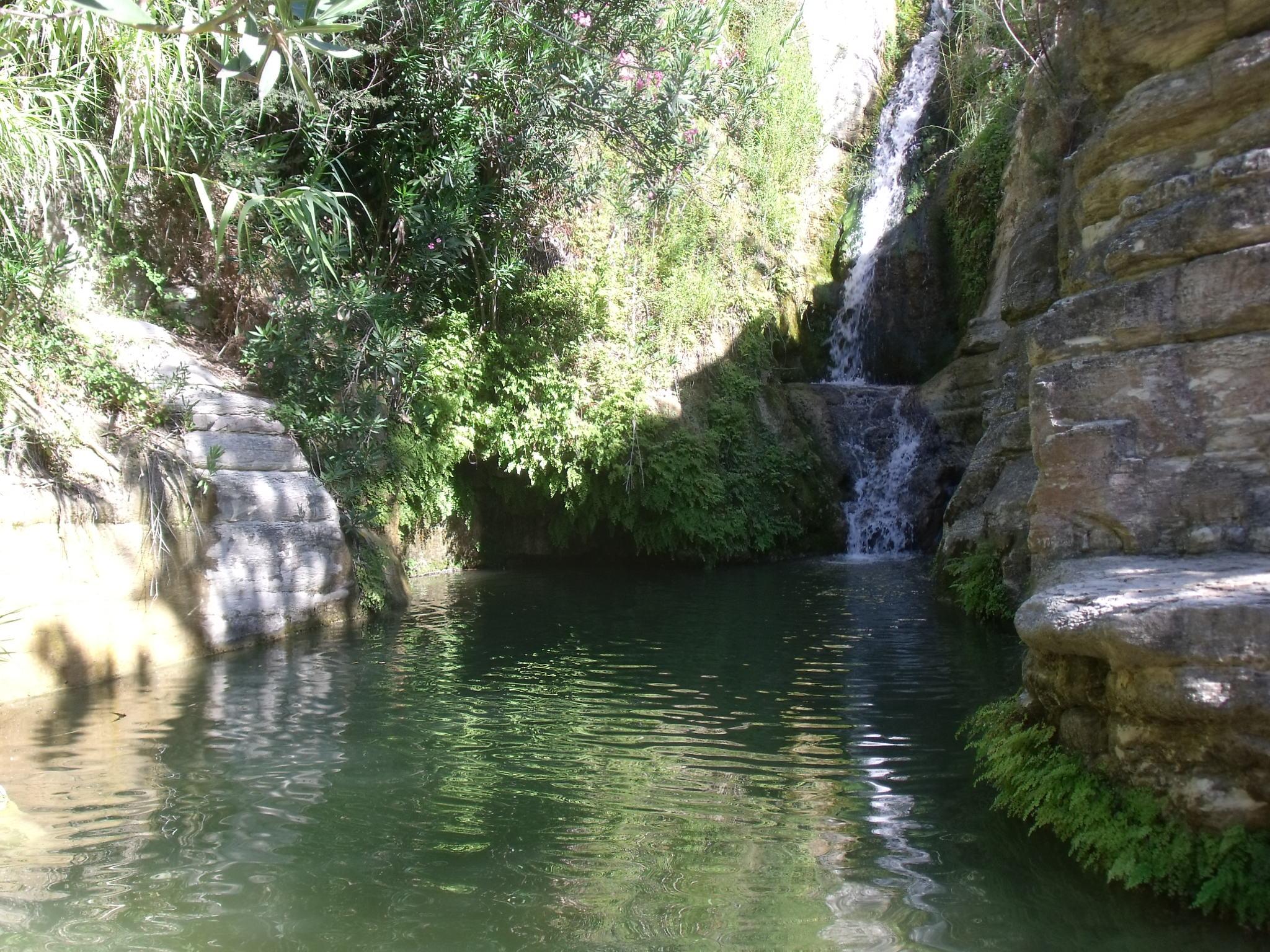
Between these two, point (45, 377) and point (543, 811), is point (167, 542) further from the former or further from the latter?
point (543, 811)

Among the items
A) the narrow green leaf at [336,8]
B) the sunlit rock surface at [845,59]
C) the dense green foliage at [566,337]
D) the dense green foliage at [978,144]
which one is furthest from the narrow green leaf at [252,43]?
the sunlit rock surface at [845,59]

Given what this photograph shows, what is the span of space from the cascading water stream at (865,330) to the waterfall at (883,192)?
15 millimetres

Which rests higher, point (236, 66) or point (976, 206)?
point (976, 206)

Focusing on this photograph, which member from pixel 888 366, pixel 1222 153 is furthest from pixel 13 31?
pixel 888 366

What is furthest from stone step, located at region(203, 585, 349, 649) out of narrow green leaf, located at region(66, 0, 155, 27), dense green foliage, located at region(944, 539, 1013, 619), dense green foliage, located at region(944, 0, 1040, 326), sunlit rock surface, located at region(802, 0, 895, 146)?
sunlit rock surface, located at region(802, 0, 895, 146)

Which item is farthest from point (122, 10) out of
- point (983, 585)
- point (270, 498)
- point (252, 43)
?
point (983, 585)

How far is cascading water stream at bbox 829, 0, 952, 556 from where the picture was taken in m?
13.9

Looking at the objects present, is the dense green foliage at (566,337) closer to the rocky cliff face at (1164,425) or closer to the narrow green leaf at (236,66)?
the rocky cliff face at (1164,425)

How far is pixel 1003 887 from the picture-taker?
3473mm

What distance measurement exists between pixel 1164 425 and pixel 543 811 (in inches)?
124

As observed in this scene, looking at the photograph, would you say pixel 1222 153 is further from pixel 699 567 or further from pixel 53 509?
pixel 699 567

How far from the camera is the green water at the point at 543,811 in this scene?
10.6 ft

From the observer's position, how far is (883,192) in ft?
56.1

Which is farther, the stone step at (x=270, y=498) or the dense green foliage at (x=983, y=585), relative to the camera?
the dense green foliage at (x=983, y=585)
